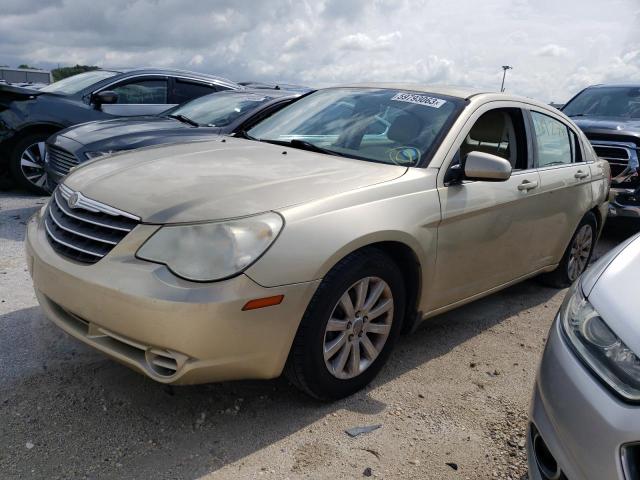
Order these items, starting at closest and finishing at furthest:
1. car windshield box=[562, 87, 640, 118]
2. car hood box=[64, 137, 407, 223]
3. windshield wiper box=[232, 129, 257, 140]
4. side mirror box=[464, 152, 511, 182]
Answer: car hood box=[64, 137, 407, 223], side mirror box=[464, 152, 511, 182], windshield wiper box=[232, 129, 257, 140], car windshield box=[562, 87, 640, 118]

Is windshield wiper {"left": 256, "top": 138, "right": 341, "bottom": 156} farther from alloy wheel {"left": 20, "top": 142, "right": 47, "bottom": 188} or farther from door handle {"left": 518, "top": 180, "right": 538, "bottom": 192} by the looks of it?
alloy wheel {"left": 20, "top": 142, "right": 47, "bottom": 188}

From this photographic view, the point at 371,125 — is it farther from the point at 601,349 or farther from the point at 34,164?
the point at 34,164

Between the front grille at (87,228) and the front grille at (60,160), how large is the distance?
9.56ft

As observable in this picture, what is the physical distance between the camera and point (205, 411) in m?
2.80

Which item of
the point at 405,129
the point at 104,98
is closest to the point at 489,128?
the point at 405,129

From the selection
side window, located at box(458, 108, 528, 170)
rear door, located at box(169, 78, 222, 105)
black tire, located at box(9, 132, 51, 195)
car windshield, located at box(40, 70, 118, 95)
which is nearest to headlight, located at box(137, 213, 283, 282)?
side window, located at box(458, 108, 528, 170)

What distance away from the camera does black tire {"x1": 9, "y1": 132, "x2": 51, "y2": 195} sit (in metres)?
6.99

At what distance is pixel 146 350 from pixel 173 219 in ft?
1.78

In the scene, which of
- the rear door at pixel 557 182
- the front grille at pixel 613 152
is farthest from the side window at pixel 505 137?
the front grille at pixel 613 152

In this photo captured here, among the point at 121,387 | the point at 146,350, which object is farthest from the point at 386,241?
the point at 121,387

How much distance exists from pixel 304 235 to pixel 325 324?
1.42 feet

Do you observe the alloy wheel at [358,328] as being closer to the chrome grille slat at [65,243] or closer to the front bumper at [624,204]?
the chrome grille slat at [65,243]

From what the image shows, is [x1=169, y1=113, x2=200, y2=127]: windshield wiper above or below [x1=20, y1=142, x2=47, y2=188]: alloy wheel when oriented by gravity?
above

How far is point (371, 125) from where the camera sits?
11.8 ft
